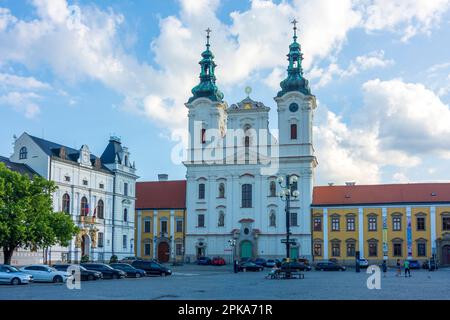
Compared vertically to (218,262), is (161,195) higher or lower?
higher

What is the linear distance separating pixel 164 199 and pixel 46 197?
35442 millimetres

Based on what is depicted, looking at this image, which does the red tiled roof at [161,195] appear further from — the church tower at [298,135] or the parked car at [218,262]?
the church tower at [298,135]

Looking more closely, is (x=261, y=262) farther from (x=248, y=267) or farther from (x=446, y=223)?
(x=446, y=223)

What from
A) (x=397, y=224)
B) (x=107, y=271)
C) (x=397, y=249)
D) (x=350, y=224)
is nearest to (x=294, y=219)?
(x=350, y=224)

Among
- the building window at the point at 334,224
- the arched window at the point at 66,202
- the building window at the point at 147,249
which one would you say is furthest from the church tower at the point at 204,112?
the arched window at the point at 66,202

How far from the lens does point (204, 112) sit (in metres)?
77.2

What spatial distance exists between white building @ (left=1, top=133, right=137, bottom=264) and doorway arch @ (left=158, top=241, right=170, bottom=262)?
690 centimetres

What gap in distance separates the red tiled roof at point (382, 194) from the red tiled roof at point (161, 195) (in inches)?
724

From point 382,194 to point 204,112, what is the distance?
80.3ft

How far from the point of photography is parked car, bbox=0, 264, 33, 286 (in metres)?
31.7

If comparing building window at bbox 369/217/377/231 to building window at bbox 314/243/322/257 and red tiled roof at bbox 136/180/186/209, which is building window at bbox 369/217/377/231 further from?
red tiled roof at bbox 136/180/186/209

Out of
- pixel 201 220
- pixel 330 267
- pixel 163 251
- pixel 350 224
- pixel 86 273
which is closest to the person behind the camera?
pixel 86 273
